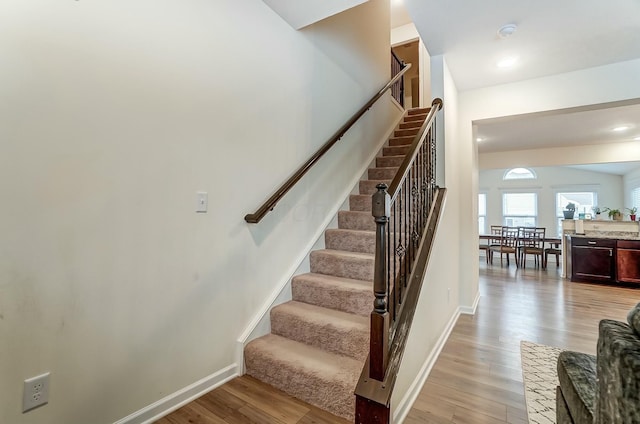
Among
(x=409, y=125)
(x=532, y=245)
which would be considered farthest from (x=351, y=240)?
(x=532, y=245)

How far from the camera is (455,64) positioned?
3.06 metres

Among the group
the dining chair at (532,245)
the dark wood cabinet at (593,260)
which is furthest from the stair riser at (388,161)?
the dining chair at (532,245)

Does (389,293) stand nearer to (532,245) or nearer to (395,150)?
(395,150)

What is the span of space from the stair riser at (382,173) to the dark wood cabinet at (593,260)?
14.7ft

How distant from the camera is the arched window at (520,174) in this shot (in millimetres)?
8664

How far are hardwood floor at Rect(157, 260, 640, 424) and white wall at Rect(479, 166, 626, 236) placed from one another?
14.6ft

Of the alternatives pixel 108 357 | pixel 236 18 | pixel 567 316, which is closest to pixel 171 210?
pixel 108 357

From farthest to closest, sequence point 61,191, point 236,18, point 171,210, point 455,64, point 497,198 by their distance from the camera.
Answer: point 497,198, point 455,64, point 236,18, point 171,210, point 61,191

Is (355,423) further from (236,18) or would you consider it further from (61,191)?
(236,18)

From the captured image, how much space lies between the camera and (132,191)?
1487mm

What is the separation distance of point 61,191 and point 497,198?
32.8ft

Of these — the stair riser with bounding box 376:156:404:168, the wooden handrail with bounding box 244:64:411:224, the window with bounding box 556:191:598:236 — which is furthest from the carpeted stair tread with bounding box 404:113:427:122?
the window with bounding box 556:191:598:236

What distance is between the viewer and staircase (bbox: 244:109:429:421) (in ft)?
5.55

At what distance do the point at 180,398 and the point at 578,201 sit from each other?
10.2 m
